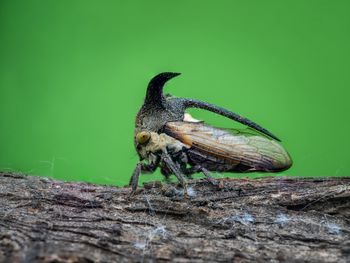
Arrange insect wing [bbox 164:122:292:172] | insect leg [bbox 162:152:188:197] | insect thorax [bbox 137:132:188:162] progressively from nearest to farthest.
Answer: insect leg [bbox 162:152:188:197] < insect wing [bbox 164:122:292:172] < insect thorax [bbox 137:132:188:162]

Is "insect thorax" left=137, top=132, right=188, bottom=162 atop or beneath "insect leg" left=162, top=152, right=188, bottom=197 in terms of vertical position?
atop

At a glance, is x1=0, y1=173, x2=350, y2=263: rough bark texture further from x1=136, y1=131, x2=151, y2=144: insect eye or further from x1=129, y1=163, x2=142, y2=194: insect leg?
x1=136, y1=131, x2=151, y2=144: insect eye

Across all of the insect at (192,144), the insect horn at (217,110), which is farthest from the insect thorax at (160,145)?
the insect horn at (217,110)

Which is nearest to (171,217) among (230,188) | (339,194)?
(230,188)

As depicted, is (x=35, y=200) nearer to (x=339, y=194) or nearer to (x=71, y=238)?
(x=71, y=238)

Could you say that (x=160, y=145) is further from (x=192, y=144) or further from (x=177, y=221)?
(x=177, y=221)

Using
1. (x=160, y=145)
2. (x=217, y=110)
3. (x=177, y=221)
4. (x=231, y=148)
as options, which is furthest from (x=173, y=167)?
(x=177, y=221)

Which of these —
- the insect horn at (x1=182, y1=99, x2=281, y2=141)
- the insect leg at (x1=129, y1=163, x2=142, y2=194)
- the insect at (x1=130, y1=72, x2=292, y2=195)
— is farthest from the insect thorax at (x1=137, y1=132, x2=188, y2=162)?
the insect horn at (x1=182, y1=99, x2=281, y2=141)

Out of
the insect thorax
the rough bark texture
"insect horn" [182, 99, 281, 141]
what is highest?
"insect horn" [182, 99, 281, 141]
